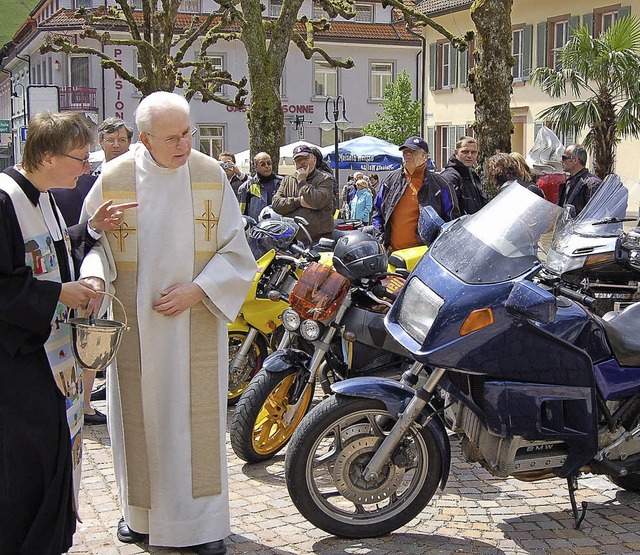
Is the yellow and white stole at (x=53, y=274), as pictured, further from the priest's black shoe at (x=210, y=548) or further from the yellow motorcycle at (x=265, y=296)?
the yellow motorcycle at (x=265, y=296)

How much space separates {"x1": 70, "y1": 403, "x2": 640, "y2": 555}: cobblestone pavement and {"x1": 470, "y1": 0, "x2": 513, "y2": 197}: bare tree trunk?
6863 mm

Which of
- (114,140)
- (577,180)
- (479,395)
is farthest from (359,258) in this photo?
(577,180)

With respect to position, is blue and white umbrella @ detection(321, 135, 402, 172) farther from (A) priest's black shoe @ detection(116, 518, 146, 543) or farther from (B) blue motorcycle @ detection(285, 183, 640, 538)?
(A) priest's black shoe @ detection(116, 518, 146, 543)

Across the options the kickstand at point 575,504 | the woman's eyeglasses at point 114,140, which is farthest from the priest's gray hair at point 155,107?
the woman's eyeglasses at point 114,140

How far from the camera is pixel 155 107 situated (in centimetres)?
405

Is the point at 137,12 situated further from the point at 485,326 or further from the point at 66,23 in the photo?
the point at 485,326

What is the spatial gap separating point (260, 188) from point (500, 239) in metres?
7.03

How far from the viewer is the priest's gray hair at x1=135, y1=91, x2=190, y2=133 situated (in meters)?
4.05

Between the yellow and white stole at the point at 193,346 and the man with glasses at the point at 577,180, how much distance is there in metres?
6.53

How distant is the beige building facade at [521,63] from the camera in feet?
98.5

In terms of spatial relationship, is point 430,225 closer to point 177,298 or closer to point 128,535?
point 177,298

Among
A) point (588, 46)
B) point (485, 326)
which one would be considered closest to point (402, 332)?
point (485, 326)

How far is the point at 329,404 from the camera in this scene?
4375 mm

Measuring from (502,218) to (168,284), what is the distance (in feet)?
4.82
